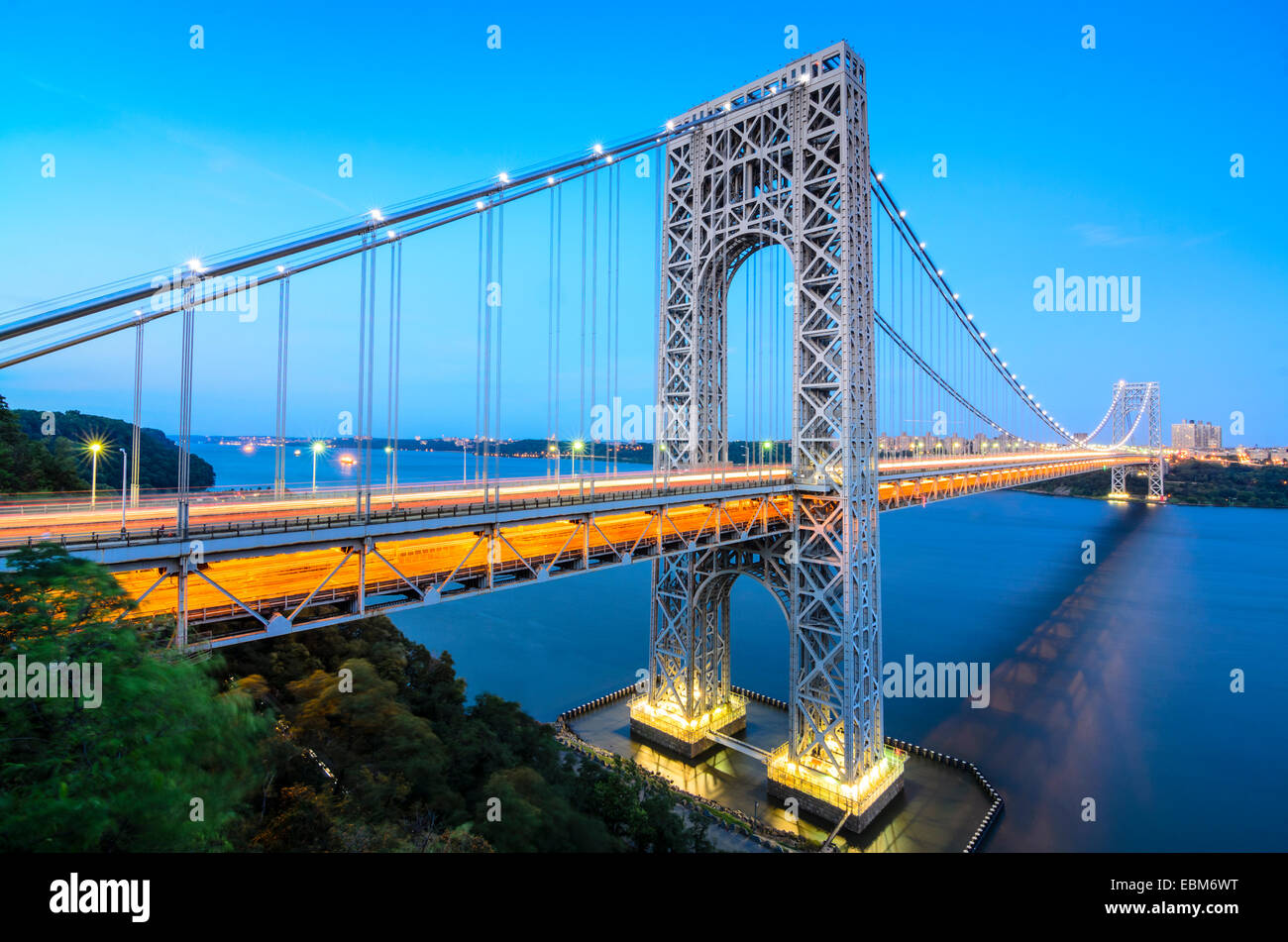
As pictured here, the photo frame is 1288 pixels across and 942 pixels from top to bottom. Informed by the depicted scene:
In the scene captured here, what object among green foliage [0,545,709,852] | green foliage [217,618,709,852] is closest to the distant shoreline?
green foliage [217,618,709,852]

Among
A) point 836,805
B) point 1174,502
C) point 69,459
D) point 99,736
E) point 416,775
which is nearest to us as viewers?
point 99,736

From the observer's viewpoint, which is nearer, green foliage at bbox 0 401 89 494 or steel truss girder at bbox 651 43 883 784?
steel truss girder at bbox 651 43 883 784

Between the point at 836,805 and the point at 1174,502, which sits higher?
the point at 1174,502

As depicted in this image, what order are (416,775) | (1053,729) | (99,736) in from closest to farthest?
(99,736) → (416,775) → (1053,729)

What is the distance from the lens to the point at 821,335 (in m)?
19.6

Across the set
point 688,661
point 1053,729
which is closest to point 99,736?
point 688,661

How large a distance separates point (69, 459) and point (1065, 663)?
180ft

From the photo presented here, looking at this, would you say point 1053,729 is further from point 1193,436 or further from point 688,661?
point 1193,436

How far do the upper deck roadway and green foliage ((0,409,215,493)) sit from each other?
15.9ft

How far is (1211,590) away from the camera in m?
51.8

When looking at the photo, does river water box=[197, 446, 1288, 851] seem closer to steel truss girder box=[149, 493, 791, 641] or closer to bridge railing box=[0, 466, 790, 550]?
steel truss girder box=[149, 493, 791, 641]

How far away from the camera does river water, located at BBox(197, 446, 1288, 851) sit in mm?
22375
